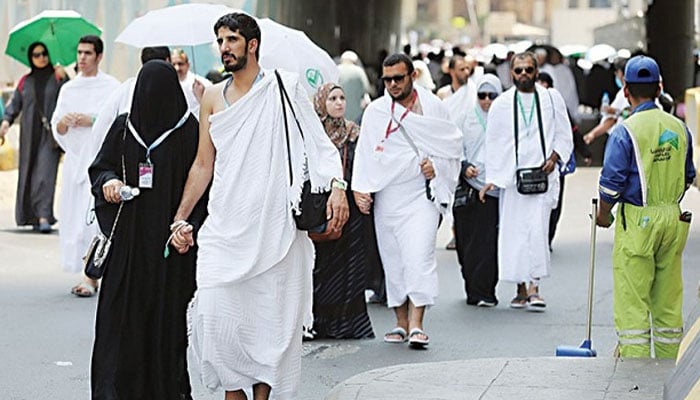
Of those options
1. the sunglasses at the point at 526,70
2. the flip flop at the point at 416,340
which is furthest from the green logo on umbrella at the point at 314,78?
the flip flop at the point at 416,340

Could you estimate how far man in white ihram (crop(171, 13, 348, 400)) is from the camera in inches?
284

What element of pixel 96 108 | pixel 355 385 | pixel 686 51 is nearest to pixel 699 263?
pixel 96 108

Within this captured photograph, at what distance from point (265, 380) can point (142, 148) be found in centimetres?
124

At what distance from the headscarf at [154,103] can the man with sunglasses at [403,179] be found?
295 centimetres

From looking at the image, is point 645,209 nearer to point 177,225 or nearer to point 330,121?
point 177,225

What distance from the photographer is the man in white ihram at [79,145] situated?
1286cm

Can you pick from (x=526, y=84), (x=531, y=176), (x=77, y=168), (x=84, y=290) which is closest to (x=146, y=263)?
(x=531, y=176)

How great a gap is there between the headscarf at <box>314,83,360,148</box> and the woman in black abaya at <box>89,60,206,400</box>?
9.05 feet

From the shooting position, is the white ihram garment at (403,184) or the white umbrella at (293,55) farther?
the white umbrella at (293,55)

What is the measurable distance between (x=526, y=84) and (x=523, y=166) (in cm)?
61

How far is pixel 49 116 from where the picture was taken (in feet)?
55.6

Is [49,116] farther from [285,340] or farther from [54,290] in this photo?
[285,340]

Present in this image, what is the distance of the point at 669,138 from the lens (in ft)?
27.6

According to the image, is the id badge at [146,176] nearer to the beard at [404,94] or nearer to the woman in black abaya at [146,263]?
the woman in black abaya at [146,263]
